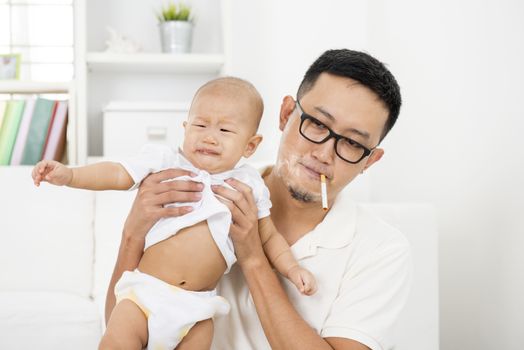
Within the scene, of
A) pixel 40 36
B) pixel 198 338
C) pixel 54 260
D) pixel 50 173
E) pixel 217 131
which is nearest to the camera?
pixel 50 173

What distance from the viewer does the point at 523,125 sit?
1864 millimetres

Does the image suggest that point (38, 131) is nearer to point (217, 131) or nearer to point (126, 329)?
point (217, 131)

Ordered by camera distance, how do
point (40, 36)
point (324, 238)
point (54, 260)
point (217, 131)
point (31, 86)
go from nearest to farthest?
point (217, 131) → point (324, 238) → point (54, 260) → point (31, 86) → point (40, 36)

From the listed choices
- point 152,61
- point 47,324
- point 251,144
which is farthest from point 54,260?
point 251,144

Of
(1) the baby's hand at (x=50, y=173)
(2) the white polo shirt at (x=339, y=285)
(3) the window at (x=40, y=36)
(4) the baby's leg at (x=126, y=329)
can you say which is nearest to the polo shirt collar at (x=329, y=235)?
(2) the white polo shirt at (x=339, y=285)

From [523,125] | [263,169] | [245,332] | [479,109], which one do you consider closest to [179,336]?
[245,332]

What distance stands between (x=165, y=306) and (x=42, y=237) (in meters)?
1.48

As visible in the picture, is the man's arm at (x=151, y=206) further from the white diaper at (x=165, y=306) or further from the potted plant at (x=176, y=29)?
the potted plant at (x=176, y=29)

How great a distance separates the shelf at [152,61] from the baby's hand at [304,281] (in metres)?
1.99

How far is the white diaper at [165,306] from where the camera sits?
1.26m

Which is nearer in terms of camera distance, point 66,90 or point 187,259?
point 187,259

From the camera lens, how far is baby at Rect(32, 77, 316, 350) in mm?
1264

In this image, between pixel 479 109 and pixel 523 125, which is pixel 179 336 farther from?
pixel 479 109

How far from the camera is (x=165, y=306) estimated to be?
127 centimetres
